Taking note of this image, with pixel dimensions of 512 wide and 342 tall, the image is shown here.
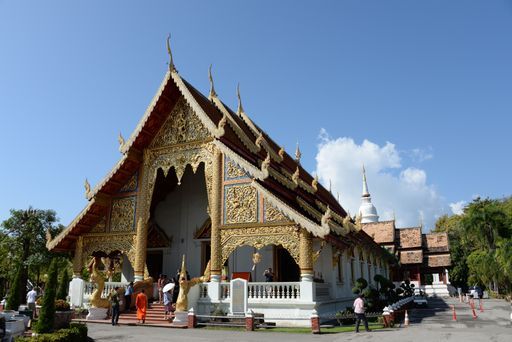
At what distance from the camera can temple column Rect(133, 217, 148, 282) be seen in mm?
14836

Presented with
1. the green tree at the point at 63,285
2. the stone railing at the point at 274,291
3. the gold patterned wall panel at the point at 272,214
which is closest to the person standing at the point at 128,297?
the green tree at the point at 63,285

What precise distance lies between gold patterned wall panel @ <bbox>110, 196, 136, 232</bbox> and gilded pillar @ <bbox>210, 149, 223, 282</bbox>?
3304 millimetres

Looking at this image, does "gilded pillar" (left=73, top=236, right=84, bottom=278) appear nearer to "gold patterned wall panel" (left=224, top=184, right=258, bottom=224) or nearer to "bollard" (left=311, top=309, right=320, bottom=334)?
"gold patterned wall panel" (left=224, top=184, right=258, bottom=224)

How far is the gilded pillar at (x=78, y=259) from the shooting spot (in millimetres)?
15945

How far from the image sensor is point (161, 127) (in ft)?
53.0

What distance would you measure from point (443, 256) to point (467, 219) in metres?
3.75

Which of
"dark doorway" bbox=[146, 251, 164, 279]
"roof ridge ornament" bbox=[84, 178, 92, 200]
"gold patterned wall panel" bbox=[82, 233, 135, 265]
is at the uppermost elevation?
"roof ridge ornament" bbox=[84, 178, 92, 200]

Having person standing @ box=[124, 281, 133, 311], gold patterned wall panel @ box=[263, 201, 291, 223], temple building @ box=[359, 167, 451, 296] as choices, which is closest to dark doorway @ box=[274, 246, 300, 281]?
gold patterned wall panel @ box=[263, 201, 291, 223]

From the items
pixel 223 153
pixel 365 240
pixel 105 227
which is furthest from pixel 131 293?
pixel 365 240

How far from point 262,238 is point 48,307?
616 centimetres

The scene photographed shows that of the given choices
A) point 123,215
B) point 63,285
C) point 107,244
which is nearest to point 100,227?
point 107,244

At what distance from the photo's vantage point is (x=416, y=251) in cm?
3944

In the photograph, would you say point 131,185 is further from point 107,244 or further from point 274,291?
point 274,291

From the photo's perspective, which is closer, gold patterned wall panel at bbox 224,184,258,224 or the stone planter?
the stone planter
